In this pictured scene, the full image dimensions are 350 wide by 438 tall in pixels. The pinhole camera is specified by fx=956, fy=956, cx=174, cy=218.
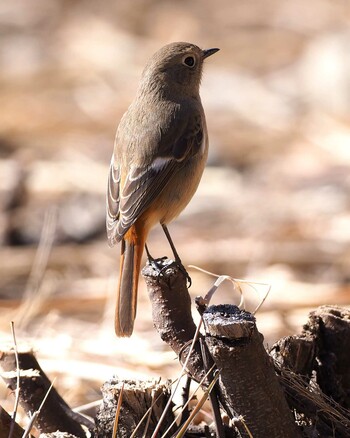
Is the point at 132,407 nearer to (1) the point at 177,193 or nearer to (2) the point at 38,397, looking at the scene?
(2) the point at 38,397

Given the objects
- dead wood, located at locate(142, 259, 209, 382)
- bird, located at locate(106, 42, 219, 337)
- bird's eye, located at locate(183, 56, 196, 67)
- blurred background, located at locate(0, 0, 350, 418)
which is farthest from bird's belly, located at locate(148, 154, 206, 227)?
dead wood, located at locate(142, 259, 209, 382)

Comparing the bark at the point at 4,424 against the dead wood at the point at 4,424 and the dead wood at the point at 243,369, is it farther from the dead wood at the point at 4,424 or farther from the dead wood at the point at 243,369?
the dead wood at the point at 243,369

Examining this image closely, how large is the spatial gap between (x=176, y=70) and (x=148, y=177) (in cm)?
90

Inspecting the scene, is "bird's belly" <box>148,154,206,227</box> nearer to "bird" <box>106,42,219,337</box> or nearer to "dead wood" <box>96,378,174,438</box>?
"bird" <box>106,42,219,337</box>

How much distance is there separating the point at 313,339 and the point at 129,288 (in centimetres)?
73

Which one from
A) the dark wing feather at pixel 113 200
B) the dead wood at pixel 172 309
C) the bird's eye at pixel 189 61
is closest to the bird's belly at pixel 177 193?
the dark wing feather at pixel 113 200

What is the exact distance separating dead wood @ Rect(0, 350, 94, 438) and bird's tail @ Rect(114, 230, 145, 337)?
0.34 m

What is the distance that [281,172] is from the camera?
28.3 feet

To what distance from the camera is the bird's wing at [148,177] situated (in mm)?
4098

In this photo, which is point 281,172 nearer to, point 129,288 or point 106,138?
point 106,138

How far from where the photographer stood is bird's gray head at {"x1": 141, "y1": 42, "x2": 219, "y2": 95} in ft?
15.8

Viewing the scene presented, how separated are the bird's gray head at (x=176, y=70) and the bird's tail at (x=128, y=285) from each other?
3.66ft

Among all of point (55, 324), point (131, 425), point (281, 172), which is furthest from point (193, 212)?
point (131, 425)

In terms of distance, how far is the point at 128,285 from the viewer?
3.69 meters
